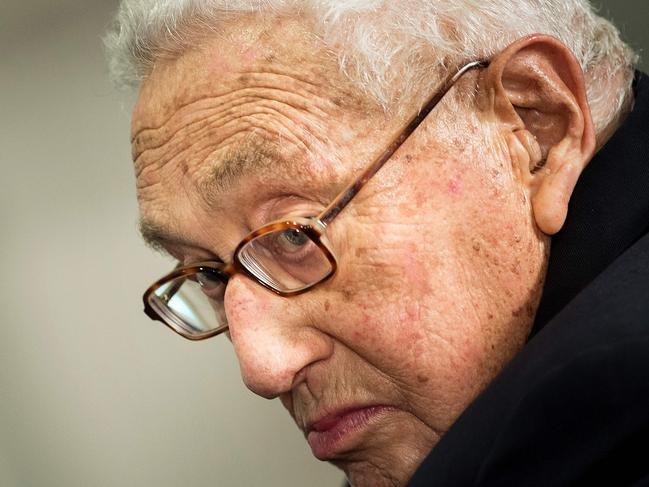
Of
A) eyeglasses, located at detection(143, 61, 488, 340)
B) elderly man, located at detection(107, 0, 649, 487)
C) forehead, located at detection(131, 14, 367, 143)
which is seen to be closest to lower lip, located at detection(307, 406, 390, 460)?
elderly man, located at detection(107, 0, 649, 487)

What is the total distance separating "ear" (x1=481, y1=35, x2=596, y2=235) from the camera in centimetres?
109

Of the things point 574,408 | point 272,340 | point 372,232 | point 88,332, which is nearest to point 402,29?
point 372,232

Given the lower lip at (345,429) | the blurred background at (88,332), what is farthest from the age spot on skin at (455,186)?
the blurred background at (88,332)

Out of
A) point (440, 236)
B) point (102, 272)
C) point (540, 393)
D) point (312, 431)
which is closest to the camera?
point (540, 393)

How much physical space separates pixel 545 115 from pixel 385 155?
0.26 m

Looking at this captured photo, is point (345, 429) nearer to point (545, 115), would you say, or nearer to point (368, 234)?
point (368, 234)

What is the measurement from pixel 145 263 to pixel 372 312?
4.59 ft

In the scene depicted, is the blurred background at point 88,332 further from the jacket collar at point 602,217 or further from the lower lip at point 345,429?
the jacket collar at point 602,217

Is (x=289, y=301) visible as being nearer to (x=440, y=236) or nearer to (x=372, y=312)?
(x=372, y=312)

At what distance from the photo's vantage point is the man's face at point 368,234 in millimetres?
→ 1085

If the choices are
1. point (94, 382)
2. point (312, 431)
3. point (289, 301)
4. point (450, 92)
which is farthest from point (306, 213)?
point (94, 382)

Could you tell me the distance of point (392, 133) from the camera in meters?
1.09

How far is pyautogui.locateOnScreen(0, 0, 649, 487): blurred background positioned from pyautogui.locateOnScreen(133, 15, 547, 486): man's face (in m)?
1.23

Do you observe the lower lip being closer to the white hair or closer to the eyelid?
the eyelid
